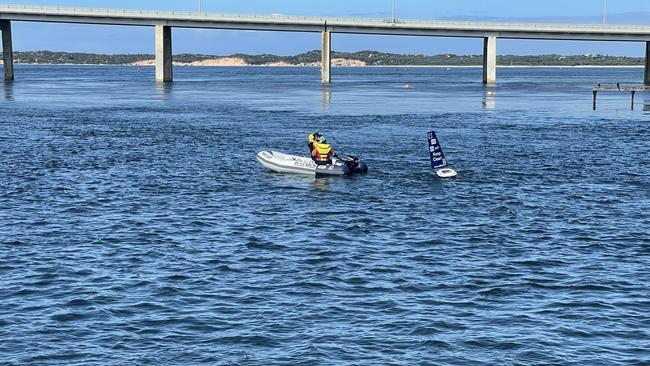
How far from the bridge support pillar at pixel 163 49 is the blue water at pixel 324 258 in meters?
102

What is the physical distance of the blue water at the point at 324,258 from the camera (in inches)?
866

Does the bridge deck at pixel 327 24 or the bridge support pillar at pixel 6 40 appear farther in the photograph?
the bridge support pillar at pixel 6 40

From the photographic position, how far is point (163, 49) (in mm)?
167375

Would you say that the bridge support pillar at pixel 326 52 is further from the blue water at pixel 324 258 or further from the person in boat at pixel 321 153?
the person in boat at pixel 321 153

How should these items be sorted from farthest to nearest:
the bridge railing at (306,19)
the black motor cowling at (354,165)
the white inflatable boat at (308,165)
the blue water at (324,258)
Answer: the bridge railing at (306,19) < the black motor cowling at (354,165) < the white inflatable boat at (308,165) < the blue water at (324,258)

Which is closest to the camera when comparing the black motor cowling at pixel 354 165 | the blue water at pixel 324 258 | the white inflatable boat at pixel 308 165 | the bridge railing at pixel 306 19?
the blue water at pixel 324 258

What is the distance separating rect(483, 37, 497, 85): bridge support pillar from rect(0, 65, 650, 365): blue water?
108 metres

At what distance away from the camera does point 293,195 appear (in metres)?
44.0

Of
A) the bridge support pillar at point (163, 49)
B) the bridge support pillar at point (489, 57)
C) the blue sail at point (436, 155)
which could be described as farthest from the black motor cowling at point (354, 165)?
the bridge support pillar at point (489, 57)

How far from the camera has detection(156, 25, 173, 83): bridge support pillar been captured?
165 metres

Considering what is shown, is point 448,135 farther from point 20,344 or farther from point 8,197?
point 20,344

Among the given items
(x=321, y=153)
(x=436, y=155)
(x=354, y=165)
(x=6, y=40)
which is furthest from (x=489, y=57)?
(x=321, y=153)

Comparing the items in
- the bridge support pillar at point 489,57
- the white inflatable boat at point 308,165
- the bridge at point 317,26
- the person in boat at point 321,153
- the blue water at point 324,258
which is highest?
the bridge at point 317,26

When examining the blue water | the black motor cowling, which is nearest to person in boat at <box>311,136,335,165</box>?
the black motor cowling
